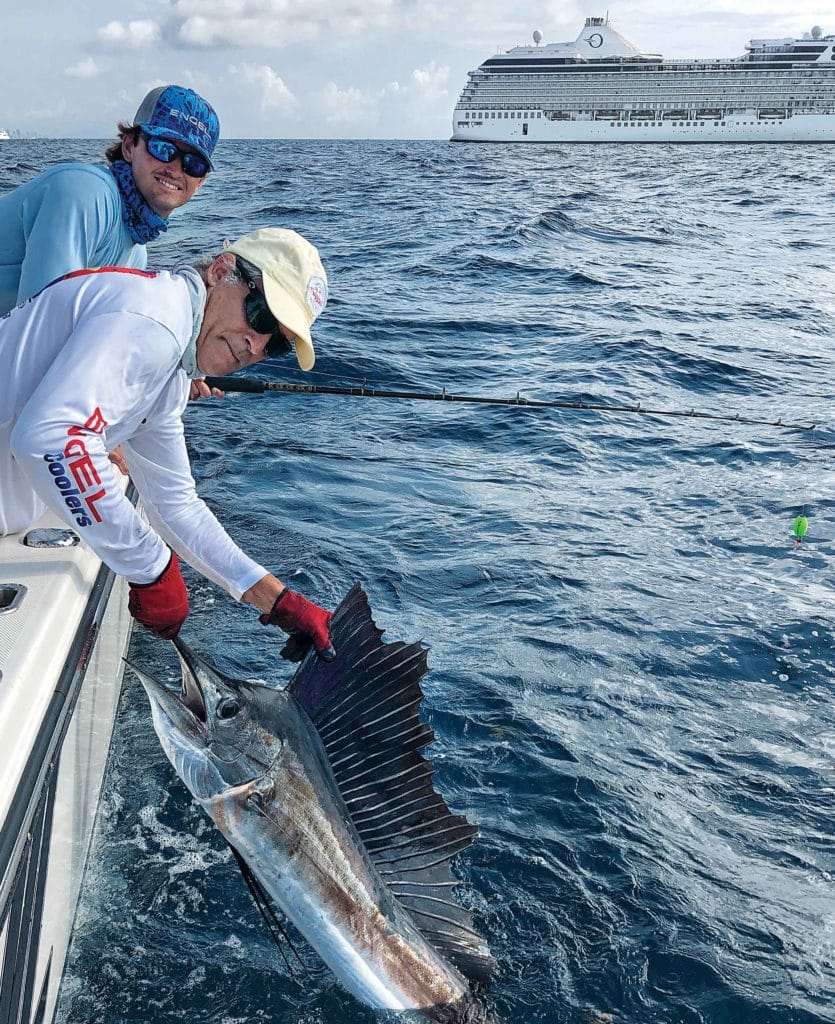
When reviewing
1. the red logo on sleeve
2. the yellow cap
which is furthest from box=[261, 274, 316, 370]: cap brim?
the red logo on sleeve

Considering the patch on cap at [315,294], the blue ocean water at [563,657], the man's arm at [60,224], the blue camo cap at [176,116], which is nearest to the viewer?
the patch on cap at [315,294]

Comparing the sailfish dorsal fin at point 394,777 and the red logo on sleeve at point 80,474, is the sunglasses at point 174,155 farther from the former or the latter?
the sailfish dorsal fin at point 394,777

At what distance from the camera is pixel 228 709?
1725 millimetres

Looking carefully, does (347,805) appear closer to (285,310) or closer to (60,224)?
(285,310)

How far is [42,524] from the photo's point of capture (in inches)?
103

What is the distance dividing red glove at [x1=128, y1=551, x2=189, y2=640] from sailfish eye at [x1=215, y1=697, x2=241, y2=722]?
34 centimetres

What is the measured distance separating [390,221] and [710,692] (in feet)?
54.3

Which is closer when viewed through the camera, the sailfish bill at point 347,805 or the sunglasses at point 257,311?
the sailfish bill at point 347,805

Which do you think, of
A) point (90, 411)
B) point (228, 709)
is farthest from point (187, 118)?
point (228, 709)

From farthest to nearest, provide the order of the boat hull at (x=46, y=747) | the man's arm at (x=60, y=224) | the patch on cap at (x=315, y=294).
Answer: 1. the man's arm at (x=60, y=224)
2. the patch on cap at (x=315, y=294)
3. the boat hull at (x=46, y=747)

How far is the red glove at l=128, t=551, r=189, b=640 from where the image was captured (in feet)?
6.65

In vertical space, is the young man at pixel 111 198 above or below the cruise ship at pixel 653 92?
below

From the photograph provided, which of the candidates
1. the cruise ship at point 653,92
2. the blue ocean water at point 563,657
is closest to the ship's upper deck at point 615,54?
the cruise ship at point 653,92

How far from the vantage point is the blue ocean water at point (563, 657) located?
2322 millimetres
